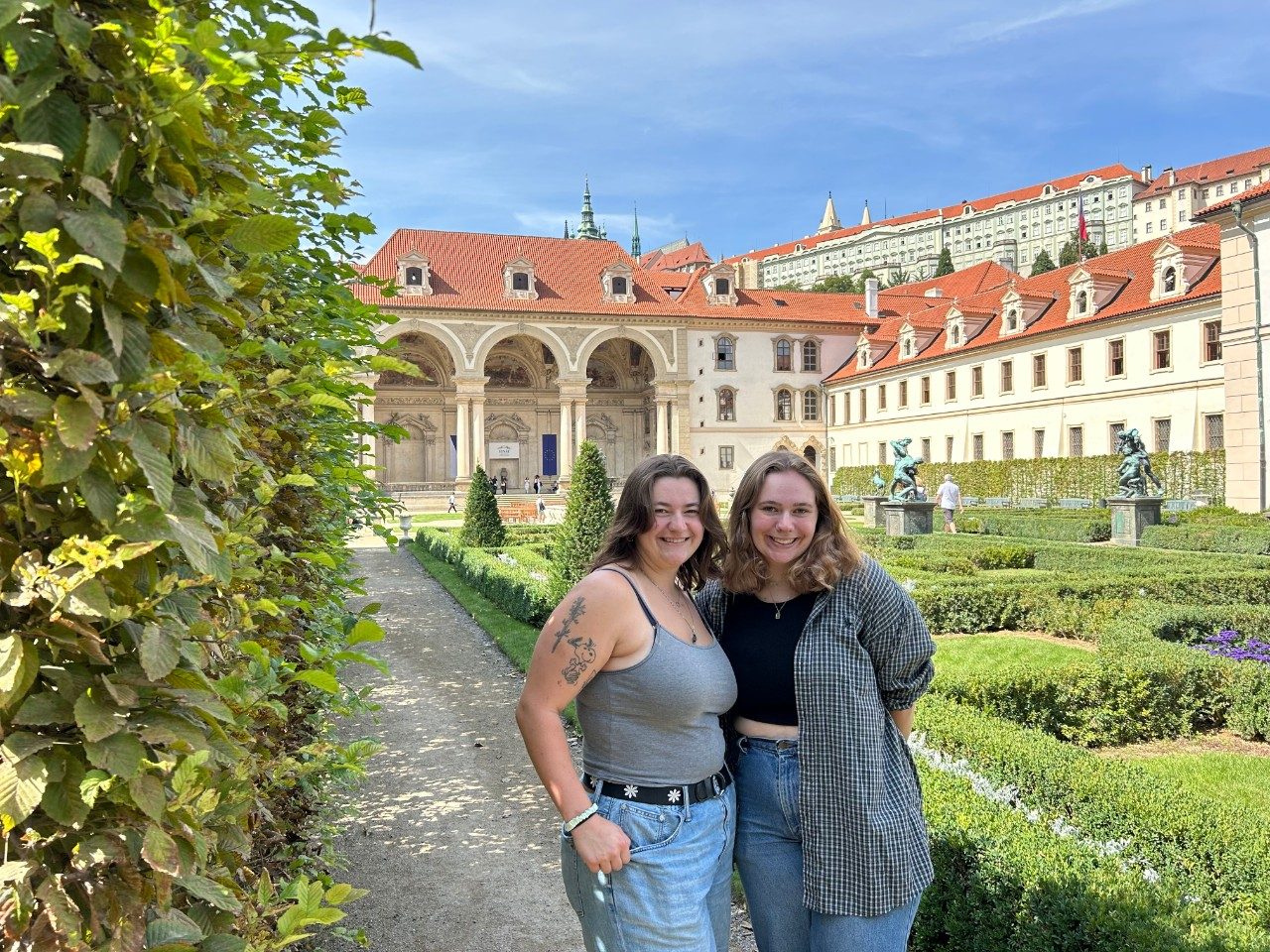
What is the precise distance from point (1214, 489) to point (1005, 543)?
13013 millimetres

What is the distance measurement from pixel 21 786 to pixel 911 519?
22.1 meters

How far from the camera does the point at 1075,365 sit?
108 feet

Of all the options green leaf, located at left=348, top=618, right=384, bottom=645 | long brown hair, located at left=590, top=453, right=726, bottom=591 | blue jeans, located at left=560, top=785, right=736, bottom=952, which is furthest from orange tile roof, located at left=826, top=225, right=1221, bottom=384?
green leaf, located at left=348, top=618, right=384, bottom=645

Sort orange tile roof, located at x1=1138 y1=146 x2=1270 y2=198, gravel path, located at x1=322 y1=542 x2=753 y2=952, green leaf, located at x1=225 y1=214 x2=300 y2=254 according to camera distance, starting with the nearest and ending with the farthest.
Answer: green leaf, located at x1=225 y1=214 x2=300 y2=254 < gravel path, located at x1=322 y1=542 x2=753 y2=952 < orange tile roof, located at x1=1138 y1=146 x2=1270 y2=198

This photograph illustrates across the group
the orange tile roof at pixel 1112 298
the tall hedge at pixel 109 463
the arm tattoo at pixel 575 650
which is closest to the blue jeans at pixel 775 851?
the arm tattoo at pixel 575 650

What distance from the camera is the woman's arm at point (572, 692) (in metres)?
2.28

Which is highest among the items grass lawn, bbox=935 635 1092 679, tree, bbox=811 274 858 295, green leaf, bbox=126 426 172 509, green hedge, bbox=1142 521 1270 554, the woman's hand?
tree, bbox=811 274 858 295

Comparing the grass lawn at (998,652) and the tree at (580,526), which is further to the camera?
the tree at (580,526)

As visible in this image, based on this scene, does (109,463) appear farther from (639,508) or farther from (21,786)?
(639,508)

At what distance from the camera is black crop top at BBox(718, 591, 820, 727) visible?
8.61 ft

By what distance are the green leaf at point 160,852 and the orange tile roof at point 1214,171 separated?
10307cm

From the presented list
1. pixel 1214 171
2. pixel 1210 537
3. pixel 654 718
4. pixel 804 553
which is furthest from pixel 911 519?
pixel 1214 171

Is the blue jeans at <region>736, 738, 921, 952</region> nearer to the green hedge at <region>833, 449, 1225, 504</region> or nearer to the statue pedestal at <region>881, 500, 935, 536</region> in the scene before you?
the statue pedestal at <region>881, 500, 935, 536</region>

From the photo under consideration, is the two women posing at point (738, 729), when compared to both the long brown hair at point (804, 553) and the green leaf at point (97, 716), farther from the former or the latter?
the green leaf at point (97, 716)
